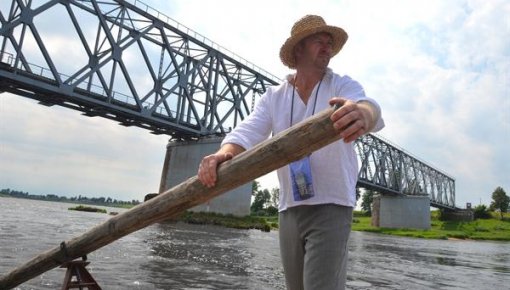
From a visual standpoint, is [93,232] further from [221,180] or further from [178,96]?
[178,96]

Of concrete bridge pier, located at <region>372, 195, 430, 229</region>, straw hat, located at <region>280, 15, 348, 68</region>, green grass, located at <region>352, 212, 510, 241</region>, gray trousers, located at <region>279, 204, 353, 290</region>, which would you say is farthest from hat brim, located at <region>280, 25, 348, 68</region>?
concrete bridge pier, located at <region>372, 195, 430, 229</region>

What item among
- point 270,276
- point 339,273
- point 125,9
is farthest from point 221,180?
point 125,9

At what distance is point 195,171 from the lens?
139 ft

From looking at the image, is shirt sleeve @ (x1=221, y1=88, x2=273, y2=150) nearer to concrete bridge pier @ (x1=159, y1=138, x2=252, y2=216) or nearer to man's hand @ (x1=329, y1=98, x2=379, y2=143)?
man's hand @ (x1=329, y1=98, x2=379, y2=143)

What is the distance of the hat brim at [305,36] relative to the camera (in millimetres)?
2812

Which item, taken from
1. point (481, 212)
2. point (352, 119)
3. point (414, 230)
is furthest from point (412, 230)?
point (352, 119)

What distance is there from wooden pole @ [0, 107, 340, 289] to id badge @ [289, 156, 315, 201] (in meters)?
0.10

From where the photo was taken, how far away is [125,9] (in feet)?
124

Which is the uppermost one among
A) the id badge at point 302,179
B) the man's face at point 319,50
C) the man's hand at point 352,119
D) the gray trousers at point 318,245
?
the man's face at point 319,50

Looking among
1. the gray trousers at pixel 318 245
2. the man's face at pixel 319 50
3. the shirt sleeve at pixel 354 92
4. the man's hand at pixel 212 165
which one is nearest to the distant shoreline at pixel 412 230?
the man's hand at pixel 212 165

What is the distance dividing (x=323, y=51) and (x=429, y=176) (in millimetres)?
106798

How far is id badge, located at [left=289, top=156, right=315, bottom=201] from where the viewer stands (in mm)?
2655

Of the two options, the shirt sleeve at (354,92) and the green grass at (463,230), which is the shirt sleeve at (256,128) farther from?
the green grass at (463,230)

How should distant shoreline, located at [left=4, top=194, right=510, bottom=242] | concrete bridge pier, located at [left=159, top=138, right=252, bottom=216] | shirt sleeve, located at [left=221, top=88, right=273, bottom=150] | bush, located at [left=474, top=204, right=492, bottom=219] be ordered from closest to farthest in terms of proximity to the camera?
shirt sleeve, located at [left=221, top=88, right=273, bottom=150] → distant shoreline, located at [left=4, top=194, right=510, bottom=242] → concrete bridge pier, located at [left=159, top=138, right=252, bottom=216] → bush, located at [left=474, top=204, right=492, bottom=219]
